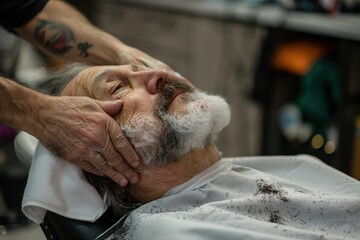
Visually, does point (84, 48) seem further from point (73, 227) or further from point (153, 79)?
point (73, 227)

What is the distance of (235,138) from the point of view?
3.12 meters

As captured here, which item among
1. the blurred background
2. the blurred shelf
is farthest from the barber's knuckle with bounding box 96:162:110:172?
the blurred shelf

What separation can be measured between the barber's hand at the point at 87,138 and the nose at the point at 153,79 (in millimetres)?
148

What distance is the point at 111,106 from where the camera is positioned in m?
1.25

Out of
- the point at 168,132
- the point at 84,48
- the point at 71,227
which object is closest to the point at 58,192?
the point at 71,227

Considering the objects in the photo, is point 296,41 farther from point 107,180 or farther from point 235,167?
point 107,180

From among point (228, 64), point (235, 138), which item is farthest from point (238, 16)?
point (235, 138)

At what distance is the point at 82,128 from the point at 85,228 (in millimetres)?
244

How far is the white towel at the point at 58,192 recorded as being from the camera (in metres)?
1.19

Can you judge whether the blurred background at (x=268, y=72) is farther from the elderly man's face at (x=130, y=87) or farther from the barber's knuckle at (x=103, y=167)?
the barber's knuckle at (x=103, y=167)

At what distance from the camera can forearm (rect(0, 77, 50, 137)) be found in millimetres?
1211

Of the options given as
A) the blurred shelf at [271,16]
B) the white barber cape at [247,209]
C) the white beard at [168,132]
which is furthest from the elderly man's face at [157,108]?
the blurred shelf at [271,16]

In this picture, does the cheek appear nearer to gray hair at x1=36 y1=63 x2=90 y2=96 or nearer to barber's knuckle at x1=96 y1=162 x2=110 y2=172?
barber's knuckle at x1=96 y1=162 x2=110 y2=172

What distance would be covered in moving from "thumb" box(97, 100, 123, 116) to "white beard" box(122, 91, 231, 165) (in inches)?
1.8
